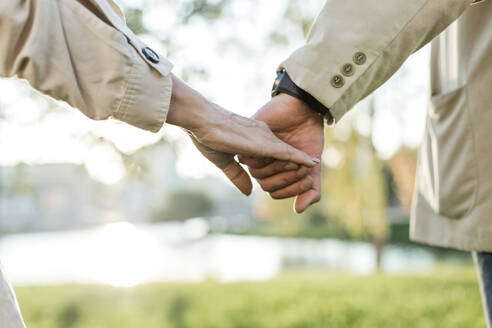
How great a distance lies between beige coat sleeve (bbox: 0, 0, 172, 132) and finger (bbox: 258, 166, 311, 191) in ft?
1.90

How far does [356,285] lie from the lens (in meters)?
6.48

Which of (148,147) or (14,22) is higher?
Result: (14,22)

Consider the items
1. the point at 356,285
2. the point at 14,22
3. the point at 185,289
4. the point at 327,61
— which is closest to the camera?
the point at 14,22

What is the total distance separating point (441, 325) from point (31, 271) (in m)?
17.0

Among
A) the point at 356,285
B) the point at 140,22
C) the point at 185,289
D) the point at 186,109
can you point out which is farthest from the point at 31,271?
the point at 186,109

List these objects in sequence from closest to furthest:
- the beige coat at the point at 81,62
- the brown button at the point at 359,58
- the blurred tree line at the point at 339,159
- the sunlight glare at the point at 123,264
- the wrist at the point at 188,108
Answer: the beige coat at the point at 81,62 → the wrist at the point at 188,108 → the brown button at the point at 359,58 → the blurred tree line at the point at 339,159 → the sunlight glare at the point at 123,264

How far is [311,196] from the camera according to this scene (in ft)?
5.45

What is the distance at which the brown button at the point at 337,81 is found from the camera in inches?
58.7

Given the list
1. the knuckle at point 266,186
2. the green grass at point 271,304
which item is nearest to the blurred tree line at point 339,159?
the green grass at point 271,304

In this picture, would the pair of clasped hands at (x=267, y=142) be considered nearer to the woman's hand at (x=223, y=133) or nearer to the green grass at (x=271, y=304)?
the woman's hand at (x=223, y=133)

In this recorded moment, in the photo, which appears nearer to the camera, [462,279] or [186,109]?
[186,109]

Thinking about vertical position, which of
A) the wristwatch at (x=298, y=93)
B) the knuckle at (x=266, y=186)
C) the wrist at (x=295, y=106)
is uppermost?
the wristwatch at (x=298, y=93)

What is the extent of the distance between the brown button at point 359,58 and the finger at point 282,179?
36 centimetres

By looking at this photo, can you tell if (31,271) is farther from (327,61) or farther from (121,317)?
(327,61)
